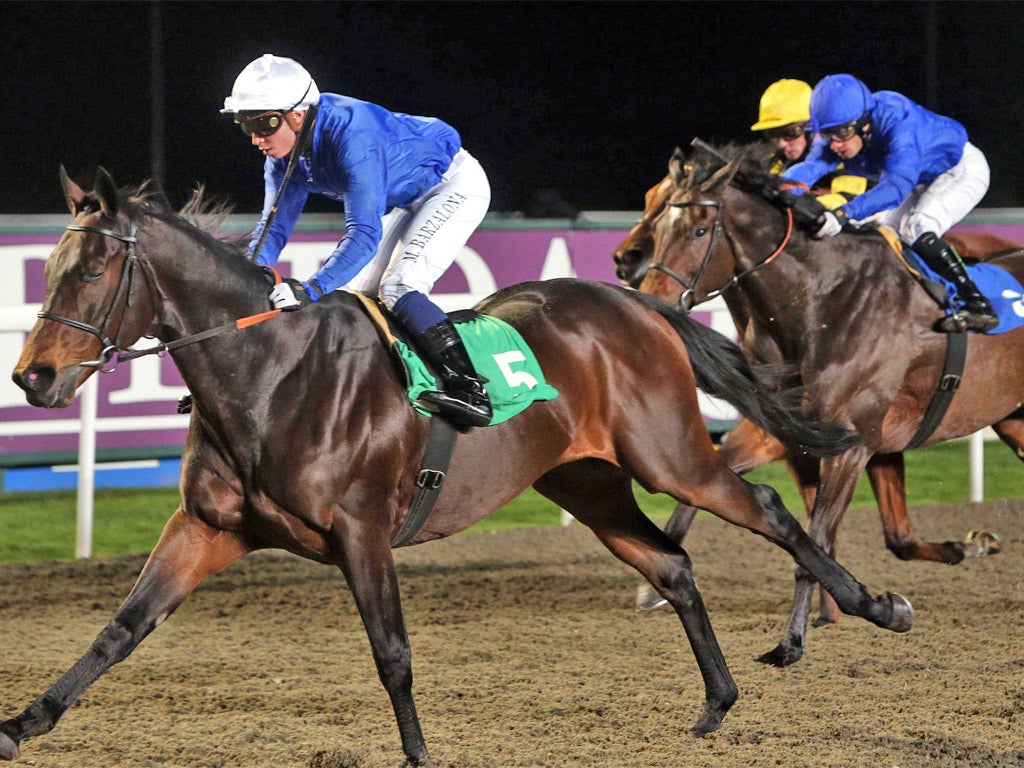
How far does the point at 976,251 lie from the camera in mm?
5723

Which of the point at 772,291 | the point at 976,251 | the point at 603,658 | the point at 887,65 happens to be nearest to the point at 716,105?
the point at 887,65

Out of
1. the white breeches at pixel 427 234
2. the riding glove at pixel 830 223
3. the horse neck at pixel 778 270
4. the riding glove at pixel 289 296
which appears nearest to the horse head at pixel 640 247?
the horse neck at pixel 778 270

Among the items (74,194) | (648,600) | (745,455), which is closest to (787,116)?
(745,455)

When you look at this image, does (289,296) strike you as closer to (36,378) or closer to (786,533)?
(36,378)

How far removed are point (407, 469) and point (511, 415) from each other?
1.05 feet

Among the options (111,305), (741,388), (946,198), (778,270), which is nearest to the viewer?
(111,305)

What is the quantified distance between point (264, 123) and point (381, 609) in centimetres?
121

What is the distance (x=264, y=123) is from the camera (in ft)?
11.0

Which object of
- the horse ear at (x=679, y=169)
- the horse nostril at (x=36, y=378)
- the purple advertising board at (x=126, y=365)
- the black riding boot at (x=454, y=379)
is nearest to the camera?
the horse nostril at (x=36, y=378)

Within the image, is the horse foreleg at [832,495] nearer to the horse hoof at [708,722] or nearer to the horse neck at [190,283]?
the horse hoof at [708,722]

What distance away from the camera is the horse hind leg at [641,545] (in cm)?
377

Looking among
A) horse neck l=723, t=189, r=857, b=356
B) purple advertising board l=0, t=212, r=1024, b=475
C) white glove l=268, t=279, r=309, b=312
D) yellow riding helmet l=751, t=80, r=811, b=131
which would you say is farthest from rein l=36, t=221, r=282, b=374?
purple advertising board l=0, t=212, r=1024, b=475

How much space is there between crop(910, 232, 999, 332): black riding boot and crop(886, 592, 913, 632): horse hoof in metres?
1.43

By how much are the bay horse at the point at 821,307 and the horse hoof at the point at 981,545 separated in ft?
1.51
